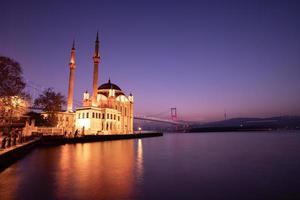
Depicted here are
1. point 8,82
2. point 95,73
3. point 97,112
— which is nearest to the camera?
point 8,82

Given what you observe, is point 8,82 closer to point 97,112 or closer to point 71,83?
point 97,112

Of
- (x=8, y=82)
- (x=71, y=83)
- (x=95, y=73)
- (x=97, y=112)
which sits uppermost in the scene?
(x=95, y=73)

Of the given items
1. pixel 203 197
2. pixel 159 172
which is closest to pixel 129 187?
pixel 203 197

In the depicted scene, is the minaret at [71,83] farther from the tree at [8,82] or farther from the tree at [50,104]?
the tree at [8,82]

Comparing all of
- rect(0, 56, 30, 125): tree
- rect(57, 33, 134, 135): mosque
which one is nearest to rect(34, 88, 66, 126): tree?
rect(57, 33, 134, 135): mosque

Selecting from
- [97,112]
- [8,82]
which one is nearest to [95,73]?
[97,112]

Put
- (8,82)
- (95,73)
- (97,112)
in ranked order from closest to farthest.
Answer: (8,82), (97,112), (95,73)

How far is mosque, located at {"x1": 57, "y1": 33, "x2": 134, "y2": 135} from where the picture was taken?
196 feet

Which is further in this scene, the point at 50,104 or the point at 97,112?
the point at 97,112

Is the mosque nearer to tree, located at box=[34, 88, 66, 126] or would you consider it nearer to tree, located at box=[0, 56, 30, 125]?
tree, located at box=[34, 88, 66, 126]

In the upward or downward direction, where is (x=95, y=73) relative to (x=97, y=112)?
upward

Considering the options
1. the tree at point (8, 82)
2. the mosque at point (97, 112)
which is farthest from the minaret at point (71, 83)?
the tree at point (8, 82)

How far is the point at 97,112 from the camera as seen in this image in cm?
6109

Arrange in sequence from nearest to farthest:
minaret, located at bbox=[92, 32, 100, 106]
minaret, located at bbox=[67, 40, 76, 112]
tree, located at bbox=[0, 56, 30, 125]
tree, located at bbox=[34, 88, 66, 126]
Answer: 1. tree, located at bbox=[0, 56, 30, 125]
2. tree, located at bbox=[34, 88, 66, 126]
3. minaret, located at bbox=[92, 32, 100, 106]
4. minaret, located at bbox=[67, 40, 76, 112]
